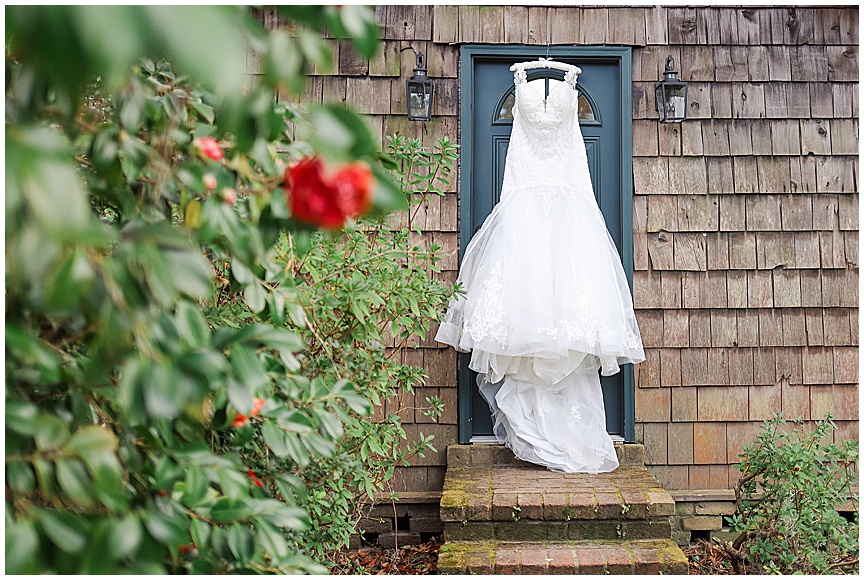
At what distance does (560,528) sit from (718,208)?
6.01 feet

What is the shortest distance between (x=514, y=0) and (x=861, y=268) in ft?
7.11

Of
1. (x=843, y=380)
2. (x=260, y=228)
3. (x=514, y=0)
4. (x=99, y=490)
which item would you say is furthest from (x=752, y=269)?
(x=99, y=490)

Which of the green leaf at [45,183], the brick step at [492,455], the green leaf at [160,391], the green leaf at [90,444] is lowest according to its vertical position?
the brick step at [492,455]

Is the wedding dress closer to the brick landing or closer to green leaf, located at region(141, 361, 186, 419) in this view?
the brick landing

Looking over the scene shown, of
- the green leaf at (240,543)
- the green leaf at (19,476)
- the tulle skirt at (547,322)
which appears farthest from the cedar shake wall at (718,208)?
the green leaf at (19,476)

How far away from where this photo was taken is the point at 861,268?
327cm

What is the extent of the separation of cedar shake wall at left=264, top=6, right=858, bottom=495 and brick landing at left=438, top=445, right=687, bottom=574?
25.4 inches

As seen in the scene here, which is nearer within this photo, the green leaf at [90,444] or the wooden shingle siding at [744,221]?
the green leaf at [90,444]

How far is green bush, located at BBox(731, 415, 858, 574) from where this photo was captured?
2.90 metres

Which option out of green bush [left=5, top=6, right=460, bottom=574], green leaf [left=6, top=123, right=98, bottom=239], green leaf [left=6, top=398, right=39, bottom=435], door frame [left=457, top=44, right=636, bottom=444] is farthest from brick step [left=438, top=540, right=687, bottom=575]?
green leaf [left=6, top=123, right=98, bottom=239]

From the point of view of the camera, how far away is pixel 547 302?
10.0 ft

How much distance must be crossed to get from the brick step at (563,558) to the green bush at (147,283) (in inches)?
56.4

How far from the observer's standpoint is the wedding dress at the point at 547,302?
9.96 feet

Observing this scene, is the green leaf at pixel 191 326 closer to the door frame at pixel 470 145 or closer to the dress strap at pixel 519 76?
the door frame at pixel 470 145
